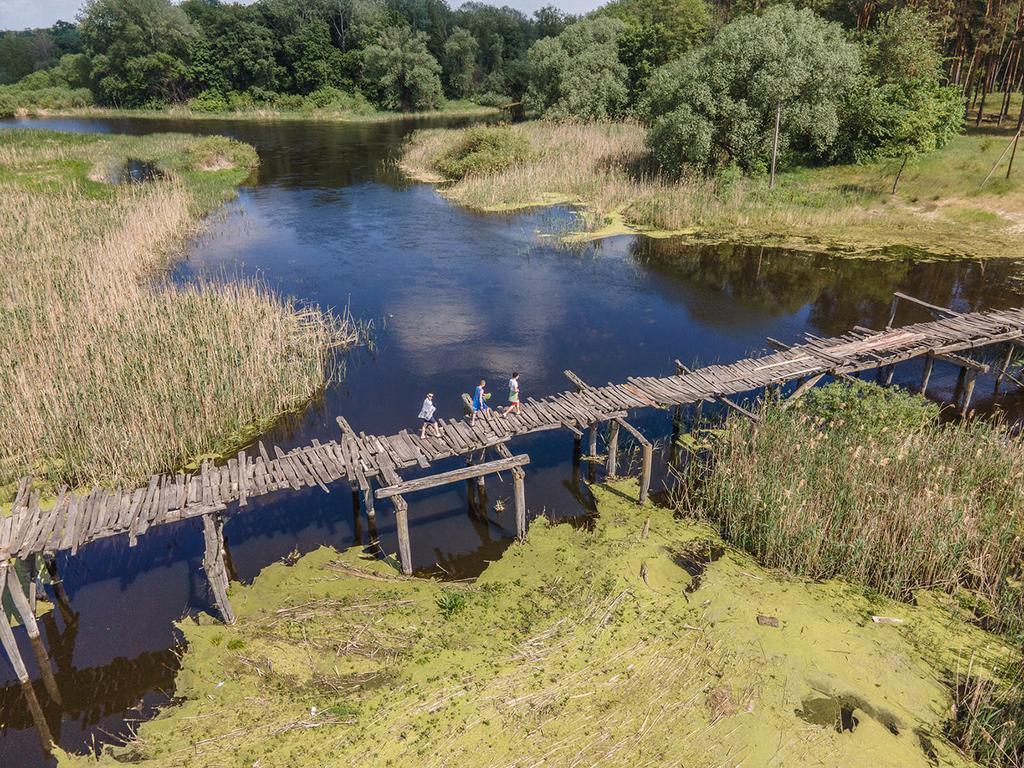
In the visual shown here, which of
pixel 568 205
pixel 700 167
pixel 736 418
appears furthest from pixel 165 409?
pixel 700 167

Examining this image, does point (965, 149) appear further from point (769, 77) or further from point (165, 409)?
point (165, 409)

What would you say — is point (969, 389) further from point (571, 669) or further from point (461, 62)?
point (461, 62)

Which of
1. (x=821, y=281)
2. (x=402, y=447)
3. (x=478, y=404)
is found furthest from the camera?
(x=821, y=281)

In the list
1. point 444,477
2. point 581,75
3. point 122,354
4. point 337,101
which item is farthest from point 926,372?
point 337,101

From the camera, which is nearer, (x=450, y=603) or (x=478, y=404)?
(x=450, y=603)

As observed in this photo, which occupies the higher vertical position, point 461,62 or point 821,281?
point 461,62

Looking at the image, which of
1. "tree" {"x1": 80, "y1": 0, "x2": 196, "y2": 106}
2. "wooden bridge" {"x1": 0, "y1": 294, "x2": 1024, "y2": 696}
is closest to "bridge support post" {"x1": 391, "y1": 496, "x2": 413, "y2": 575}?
"wooden bridge" {"x1": 0, "y1": 294, "x2": 1024, "y2": 696}

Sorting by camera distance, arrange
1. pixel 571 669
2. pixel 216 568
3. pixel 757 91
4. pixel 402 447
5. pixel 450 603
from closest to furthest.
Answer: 1. pixel 571 669
2. pixel 216 568
3. pixel 450 603
4. pixel 402 447
5. pixel 757 91

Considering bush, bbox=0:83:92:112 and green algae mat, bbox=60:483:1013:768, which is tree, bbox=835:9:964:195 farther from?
bush, bbox=0:83:92:112
